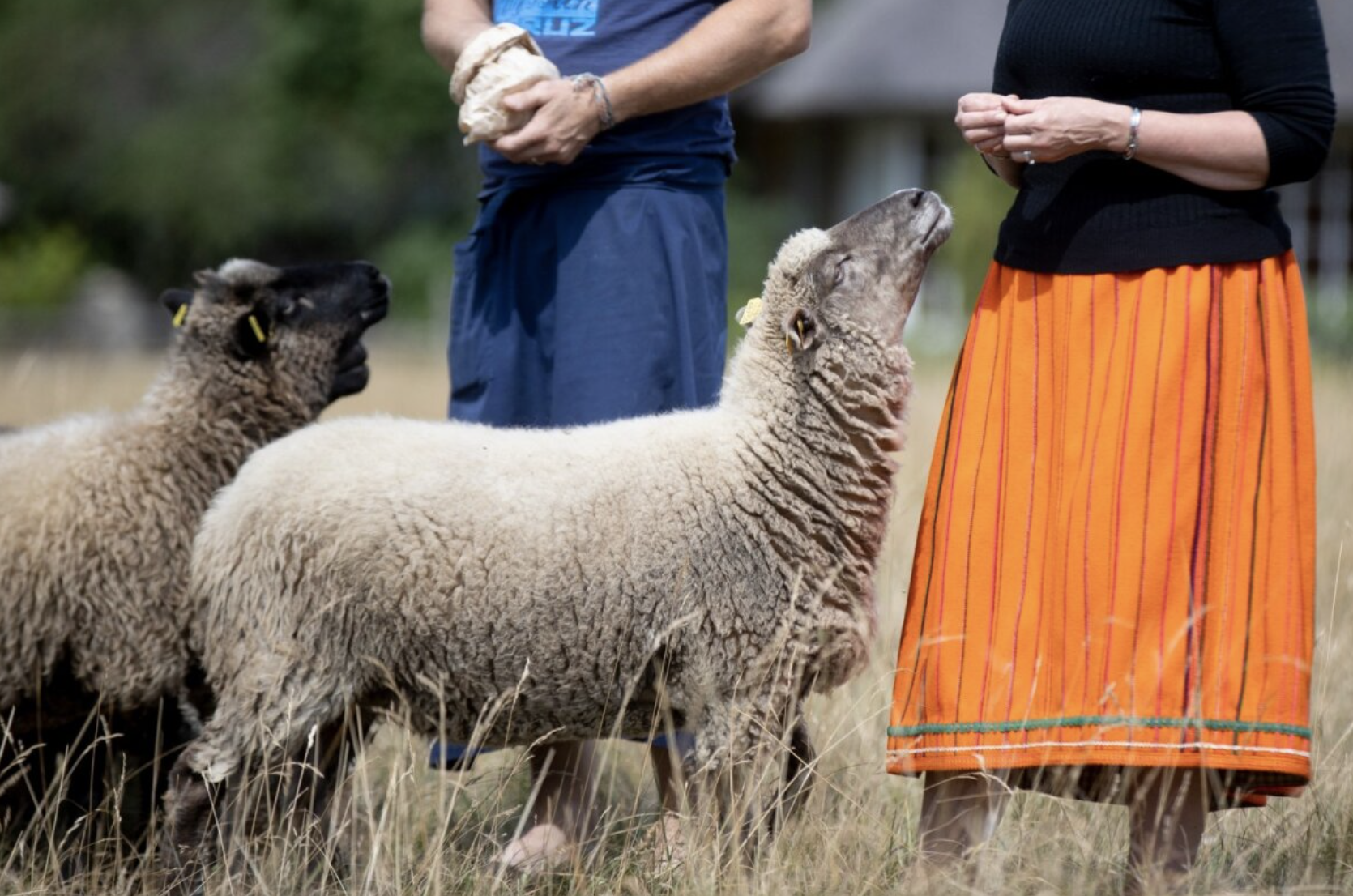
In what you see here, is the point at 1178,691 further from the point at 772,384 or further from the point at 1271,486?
the point at 772,384

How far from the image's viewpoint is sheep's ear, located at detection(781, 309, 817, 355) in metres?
3.08

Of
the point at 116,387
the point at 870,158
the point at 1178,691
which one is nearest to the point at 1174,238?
the point at 1178,691

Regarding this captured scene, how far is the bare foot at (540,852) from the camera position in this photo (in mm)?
3111

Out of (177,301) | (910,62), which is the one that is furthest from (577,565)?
(910,62)

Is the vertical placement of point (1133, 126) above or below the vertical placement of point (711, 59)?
below

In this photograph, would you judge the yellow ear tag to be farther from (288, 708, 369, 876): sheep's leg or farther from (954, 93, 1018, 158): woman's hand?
(288, 708, 369, 876): sheep's leg

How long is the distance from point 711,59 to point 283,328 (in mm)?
1250

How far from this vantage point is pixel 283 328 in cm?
377

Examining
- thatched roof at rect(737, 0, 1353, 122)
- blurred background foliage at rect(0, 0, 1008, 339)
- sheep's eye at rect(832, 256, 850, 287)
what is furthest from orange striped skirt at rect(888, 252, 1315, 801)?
blurred background foliage at rect(0, 0, 1008, 339)

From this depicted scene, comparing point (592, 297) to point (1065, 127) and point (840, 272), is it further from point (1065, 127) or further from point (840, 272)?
point (1065, 127)

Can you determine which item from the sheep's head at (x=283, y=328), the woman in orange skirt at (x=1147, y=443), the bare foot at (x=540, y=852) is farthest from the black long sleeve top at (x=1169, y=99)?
the sheep's head at (x=283, y=328)

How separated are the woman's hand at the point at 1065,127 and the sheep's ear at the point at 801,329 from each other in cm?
61

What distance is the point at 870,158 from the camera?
2261 cm

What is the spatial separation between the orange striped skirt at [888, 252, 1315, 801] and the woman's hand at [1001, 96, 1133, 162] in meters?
0.23
